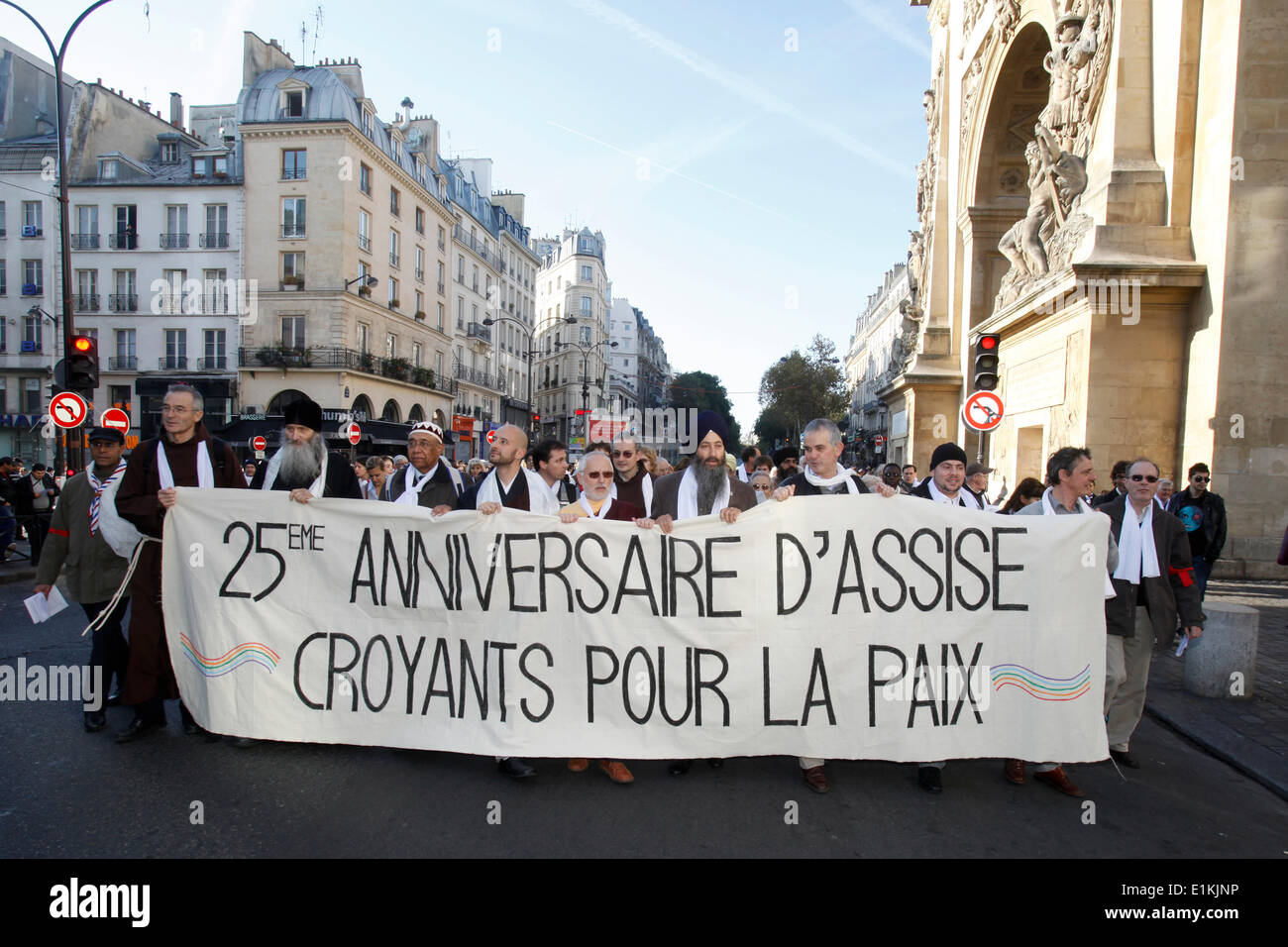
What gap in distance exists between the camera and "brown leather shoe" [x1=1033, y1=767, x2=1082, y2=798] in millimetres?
4137

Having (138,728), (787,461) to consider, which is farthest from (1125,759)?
(138,728)

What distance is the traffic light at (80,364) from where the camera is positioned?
1117 cm

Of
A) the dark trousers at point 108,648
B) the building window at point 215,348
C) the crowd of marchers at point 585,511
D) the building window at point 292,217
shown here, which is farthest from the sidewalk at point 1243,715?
the building window at point 215,348

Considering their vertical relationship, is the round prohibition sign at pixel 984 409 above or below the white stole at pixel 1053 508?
above

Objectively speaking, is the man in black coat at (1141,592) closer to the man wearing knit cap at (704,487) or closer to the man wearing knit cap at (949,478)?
the man wearing knit cap at (949,478)

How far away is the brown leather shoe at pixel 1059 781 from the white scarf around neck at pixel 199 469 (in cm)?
537

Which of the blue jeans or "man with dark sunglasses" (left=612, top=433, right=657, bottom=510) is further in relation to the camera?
the blue jeans

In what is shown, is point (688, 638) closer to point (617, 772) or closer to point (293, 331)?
point (617, 772)

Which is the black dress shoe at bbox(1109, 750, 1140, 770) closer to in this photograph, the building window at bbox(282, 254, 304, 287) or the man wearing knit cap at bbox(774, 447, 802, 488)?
the man wearing knit cap at bbox(774, 447, 802, 488)

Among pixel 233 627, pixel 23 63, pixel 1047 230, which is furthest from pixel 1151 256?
pixel 23 63

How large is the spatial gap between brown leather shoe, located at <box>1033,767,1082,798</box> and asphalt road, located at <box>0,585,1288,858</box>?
70 millimetres

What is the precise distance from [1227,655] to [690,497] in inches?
183
